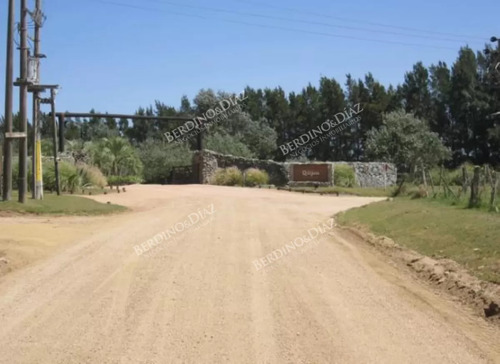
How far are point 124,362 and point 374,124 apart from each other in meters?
63.3

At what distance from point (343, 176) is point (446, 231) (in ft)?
90.1

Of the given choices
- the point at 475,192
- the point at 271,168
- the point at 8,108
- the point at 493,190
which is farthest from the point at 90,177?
the point at 493,190

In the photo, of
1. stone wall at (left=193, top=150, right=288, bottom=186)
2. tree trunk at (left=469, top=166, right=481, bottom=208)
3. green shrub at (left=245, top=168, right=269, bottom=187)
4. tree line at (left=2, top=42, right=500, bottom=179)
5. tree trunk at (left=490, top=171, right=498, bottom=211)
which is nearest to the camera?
tree trunk at (left=490, top=171, right=498, bottom=211)

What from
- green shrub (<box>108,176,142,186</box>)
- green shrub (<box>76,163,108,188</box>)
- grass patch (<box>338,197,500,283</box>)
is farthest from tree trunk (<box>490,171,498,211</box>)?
green shrub (<box>108,176,142,186</box>)

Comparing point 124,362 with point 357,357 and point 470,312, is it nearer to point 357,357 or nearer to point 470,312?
point 357,357

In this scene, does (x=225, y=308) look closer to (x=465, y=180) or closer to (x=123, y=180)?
(x=465, y=180)

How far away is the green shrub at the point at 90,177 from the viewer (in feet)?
101

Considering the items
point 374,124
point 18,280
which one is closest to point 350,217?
point 18,280

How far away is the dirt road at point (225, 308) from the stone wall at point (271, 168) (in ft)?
89.6

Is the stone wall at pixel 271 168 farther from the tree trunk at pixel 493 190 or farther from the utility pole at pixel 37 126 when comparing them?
the tree trunk at pixel 493 190

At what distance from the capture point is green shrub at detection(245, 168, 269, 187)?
127 feet

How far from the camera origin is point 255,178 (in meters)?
38.8

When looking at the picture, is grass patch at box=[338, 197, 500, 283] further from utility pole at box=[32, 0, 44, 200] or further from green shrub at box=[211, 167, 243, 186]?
green shrub at box=[211, 167, 243, 186]

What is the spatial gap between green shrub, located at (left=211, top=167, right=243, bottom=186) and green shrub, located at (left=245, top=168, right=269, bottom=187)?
0.49 meters
